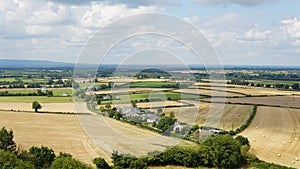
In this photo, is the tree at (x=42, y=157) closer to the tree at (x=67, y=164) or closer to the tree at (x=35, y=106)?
the tree at (x=67, y=164)

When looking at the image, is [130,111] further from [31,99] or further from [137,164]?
[31,99]

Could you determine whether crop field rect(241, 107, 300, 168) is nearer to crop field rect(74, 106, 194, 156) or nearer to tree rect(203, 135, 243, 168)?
tree rect(203, 135, 243, 168)

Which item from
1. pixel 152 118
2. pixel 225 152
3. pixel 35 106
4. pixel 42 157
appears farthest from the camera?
pixel 35 106

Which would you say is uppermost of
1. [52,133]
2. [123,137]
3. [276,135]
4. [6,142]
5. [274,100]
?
[123,137]

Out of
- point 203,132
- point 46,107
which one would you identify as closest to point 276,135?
point 203,132

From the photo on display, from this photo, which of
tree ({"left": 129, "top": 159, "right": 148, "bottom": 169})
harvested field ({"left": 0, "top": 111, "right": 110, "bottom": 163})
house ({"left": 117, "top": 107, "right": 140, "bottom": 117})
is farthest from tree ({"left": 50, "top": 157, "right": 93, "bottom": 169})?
harvested field ({"left": 0, "top": 111, "right": 110, "bottom": 163})

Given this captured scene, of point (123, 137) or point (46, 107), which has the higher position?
point (123, 137)

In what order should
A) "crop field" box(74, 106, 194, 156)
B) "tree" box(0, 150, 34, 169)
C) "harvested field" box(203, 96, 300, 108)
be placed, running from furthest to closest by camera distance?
"harvested field" box(203, 96, 300, 108), "tree" box(0, 150, 34, 169), "crop field" box(74, 106, 194, 156)

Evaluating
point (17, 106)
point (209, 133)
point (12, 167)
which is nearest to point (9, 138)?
point (12, 167)
